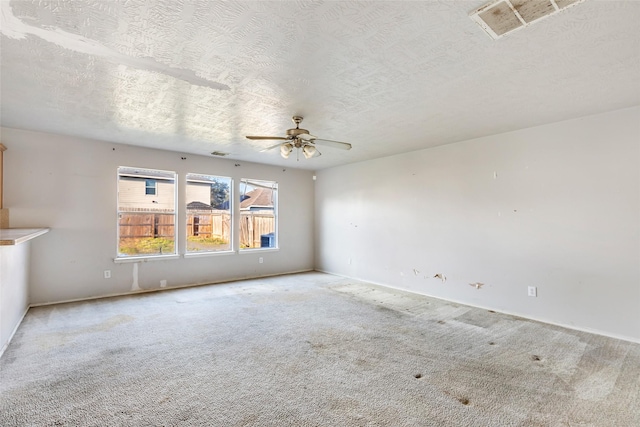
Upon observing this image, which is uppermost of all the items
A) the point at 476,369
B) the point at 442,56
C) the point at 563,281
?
the point at 442,56

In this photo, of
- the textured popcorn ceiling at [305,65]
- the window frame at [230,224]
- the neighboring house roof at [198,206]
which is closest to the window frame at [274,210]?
the window frame at [230,224]

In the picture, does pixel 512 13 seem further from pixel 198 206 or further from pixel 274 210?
pixel 274 210

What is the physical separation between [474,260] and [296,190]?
414 cm

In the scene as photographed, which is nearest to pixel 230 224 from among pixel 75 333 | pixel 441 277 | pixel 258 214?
pixel 258 214

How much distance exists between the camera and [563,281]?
3.65 metres

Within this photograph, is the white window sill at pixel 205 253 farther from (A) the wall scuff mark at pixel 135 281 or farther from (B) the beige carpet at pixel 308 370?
(B) the beige carpet at pixel 308 370

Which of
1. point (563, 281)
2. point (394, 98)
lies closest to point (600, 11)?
point (394, 98)

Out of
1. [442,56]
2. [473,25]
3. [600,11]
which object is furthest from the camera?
[442,56]

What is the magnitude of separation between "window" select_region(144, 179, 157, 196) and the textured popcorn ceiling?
4.85ft

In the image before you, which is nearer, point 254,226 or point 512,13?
point 512,13

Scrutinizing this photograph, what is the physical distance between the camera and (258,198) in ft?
21.9

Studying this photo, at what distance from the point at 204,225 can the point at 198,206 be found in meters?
0.39

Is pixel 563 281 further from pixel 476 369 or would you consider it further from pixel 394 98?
pixel 394 98

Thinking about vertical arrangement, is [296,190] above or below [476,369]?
above
